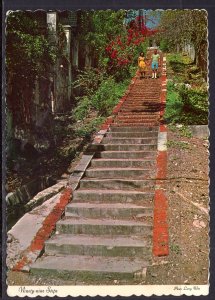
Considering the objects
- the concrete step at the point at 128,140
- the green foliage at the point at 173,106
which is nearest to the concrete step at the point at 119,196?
the concrete step at the point at 128,140

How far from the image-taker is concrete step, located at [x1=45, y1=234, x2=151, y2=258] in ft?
20.3

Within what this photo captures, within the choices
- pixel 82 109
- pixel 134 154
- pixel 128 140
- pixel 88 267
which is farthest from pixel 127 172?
pixel 88 267

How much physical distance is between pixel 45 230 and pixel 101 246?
1035mm

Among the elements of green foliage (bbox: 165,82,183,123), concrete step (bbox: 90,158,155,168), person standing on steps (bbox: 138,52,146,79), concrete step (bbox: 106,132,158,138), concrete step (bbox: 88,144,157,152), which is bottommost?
concrete step (bbox: 90,158,155,168)

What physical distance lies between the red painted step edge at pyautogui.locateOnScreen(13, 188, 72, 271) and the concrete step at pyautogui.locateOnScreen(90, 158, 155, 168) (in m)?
1.06

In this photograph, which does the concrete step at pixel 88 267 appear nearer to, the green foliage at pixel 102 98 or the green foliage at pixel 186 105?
the green foliage at pixel 186 105

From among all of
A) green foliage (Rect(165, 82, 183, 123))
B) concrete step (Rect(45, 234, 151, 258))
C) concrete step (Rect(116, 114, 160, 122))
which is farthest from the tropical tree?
concrete step (Rect(45, 234, 151, 258))

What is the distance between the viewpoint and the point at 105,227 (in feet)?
21.9

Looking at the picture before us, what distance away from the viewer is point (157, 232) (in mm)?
6324

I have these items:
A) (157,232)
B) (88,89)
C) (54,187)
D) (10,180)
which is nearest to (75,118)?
(88,89)

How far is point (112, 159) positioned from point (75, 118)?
4.60ft

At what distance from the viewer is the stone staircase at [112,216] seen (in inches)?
235

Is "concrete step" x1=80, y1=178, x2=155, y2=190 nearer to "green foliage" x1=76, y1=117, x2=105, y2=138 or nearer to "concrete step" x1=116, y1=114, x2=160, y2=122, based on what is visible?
"green foliage" x1=76, y1=117, x2=105, y2=138

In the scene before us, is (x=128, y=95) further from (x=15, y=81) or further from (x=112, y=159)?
(x=15, y=81)
